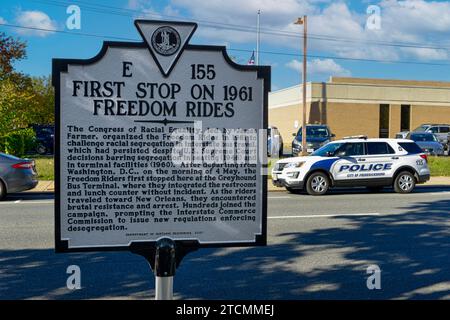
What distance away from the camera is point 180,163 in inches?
137

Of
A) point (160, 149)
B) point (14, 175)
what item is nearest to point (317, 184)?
point (14, 175)

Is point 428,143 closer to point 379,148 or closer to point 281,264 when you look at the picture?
point 379,148

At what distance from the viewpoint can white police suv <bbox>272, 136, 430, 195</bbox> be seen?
1463 centimetres

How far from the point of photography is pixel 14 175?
44.0ft

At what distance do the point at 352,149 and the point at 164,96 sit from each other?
40.3 feet

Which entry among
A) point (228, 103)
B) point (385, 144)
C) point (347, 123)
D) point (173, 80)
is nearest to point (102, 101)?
point (173, 80)

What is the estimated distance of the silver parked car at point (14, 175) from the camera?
13.3 meters

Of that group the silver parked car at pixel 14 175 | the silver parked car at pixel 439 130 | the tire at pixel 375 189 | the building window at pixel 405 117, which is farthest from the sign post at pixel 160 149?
the building window at pixel 405 117

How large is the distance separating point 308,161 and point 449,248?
7139 mm

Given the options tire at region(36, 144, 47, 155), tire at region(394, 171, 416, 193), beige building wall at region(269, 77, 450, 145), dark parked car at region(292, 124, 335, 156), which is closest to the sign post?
tire at region(394, 171, 416, 193)

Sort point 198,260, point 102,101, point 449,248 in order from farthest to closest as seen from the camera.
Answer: point 449,248
point 198,260
point 102,101

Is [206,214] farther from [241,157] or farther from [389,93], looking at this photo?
[389,93]

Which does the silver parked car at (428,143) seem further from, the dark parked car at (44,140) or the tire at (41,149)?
the tire at (41,149)

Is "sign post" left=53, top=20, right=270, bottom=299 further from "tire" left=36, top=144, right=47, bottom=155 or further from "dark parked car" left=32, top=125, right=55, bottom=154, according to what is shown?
"tire" left=36, top=144, right=47, bottom=155
